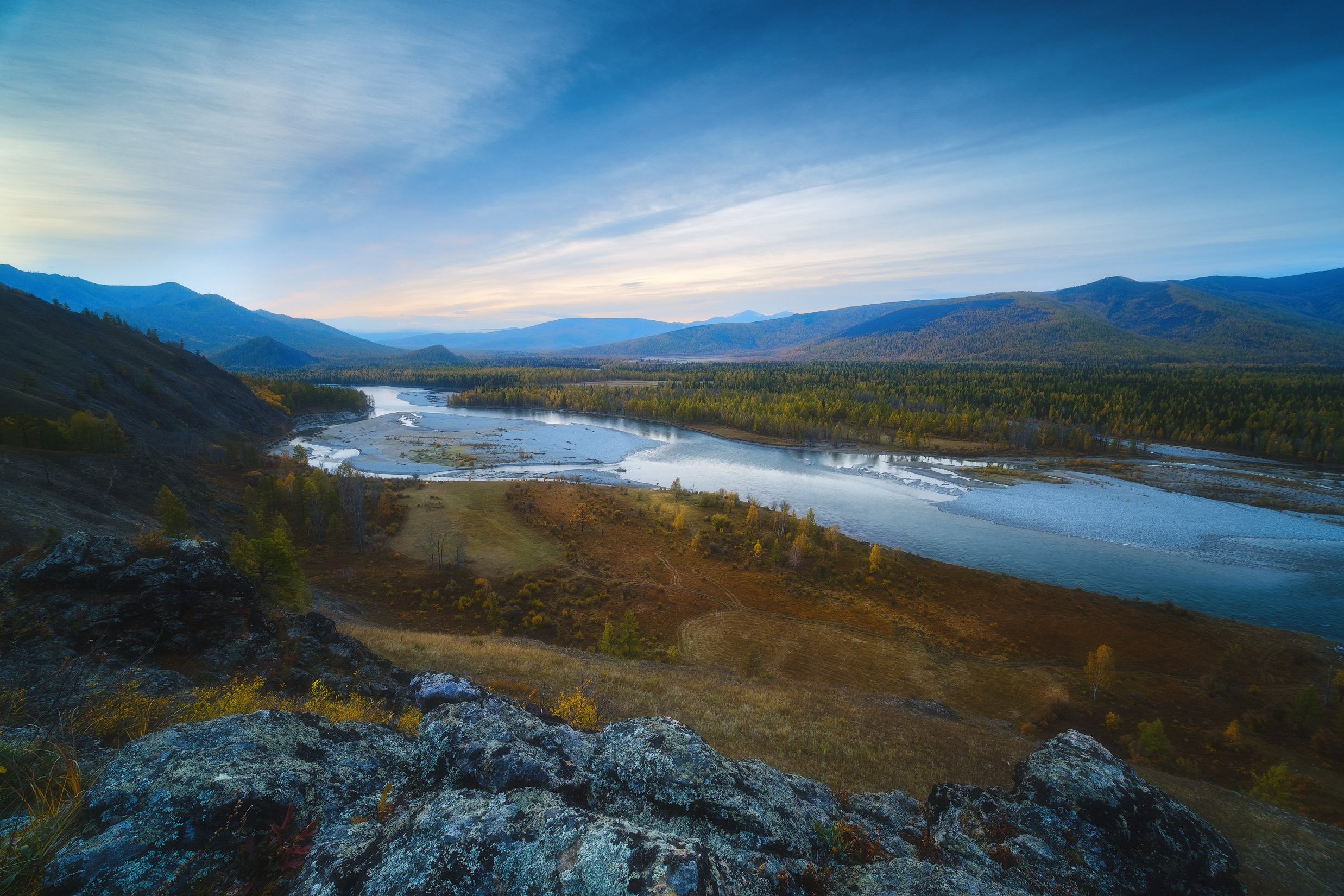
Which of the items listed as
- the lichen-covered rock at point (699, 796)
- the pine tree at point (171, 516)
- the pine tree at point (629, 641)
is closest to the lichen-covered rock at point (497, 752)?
the lichen-covered rock at point (699, 796)

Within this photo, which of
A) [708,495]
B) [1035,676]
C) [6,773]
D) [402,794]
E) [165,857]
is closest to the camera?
[165,857]

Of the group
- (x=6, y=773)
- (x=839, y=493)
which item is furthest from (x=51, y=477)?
(x=839, y=493)

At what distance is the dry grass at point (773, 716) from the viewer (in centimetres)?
1396

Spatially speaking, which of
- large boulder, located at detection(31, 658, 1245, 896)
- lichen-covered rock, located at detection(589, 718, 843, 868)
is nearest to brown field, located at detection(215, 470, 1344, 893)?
large boulder, located at detection(31, 658, 1245, 896)

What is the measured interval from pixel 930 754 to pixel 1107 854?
942cm

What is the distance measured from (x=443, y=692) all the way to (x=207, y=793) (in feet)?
13.8

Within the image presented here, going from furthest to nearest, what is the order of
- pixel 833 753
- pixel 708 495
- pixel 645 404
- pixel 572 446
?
pixel 645 404 < pixel 572 446 < pixel 708 495 < pixel 833 753

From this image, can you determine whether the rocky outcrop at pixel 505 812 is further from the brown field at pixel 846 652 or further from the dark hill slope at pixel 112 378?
the dark hill slope at pixel 112 378

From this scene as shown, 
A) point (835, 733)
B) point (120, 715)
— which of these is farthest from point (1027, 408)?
point (120, 715)

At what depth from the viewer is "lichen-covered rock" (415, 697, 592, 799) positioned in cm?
564

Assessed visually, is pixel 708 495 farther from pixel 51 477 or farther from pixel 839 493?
pixel 51 477

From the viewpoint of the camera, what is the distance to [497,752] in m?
5.83

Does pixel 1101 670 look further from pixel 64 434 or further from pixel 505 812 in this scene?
pixel 64 434

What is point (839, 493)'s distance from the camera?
6762cm
